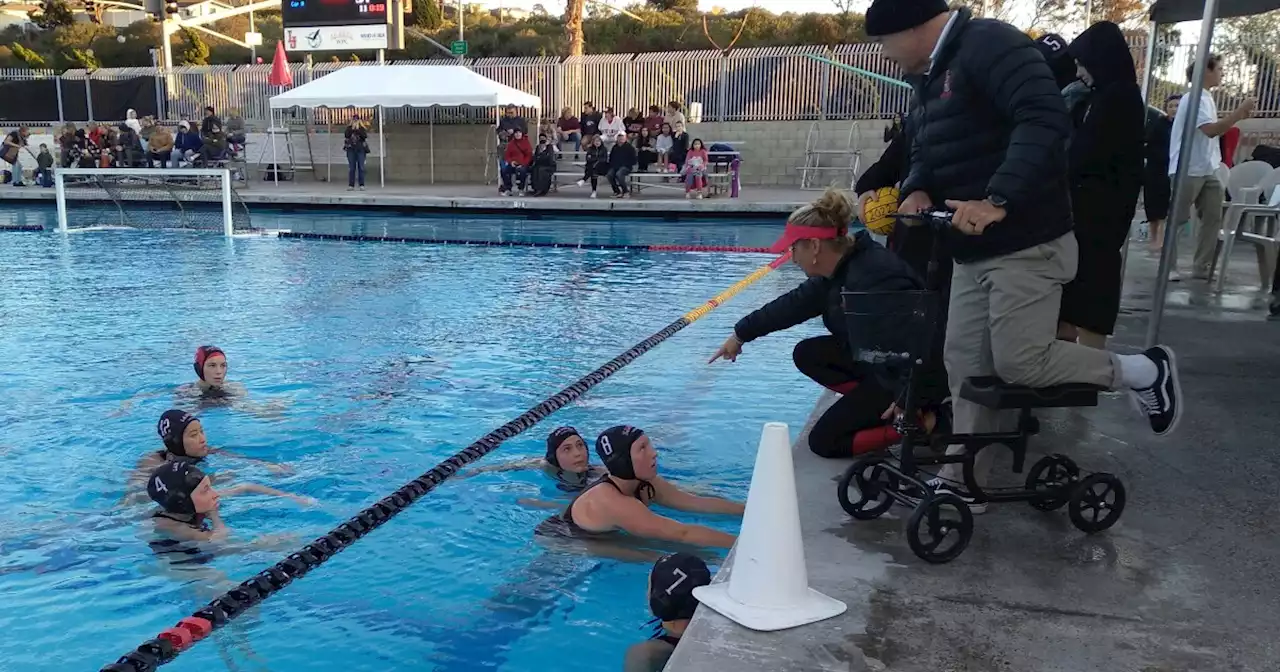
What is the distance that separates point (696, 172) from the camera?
1962 centimetres

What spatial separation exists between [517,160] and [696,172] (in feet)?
13.6

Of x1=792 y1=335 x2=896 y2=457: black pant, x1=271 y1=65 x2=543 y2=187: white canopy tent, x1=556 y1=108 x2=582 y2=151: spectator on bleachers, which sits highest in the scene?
x1=271 y1=65 x2=543 y2=187: white canopy tent

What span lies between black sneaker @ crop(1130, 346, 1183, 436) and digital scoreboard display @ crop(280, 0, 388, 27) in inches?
999

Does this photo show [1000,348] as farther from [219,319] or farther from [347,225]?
[347,225]

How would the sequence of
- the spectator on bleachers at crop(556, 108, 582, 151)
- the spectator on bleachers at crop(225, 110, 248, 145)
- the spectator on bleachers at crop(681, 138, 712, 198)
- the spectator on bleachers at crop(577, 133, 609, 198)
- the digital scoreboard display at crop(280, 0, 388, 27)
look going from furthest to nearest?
the digital scoreboard display at crop(280, 0, 388, 27) → the spectator on bleachers at crop(225, 110, 248, 145) → the spectator on bleachers at crop(556, 108, 582, 151) → the spectator on bleachers at crop(577, 133, 609, 198) → the spectator on bleachers at crop(681, 138, 712, 198)

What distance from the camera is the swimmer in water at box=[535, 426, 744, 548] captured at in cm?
432

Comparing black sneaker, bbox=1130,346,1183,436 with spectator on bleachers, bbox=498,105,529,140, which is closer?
black sneaker, bbox=1130,346,1183,436

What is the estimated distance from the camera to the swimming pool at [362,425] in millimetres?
3947

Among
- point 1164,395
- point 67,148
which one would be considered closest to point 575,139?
point 67,148

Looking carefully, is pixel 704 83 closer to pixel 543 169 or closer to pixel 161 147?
pixel 543 169

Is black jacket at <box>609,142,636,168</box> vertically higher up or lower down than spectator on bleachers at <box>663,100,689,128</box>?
lower down

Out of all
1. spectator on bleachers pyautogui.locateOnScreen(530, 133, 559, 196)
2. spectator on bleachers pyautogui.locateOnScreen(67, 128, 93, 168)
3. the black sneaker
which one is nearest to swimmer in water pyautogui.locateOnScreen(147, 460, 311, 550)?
the black sneaker

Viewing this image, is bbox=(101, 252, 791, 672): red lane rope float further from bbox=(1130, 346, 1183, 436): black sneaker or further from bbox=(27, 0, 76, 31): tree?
bbox=(27, 0, 76, 31): tree

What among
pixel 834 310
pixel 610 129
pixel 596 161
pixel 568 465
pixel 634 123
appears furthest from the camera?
pixel 610 129
